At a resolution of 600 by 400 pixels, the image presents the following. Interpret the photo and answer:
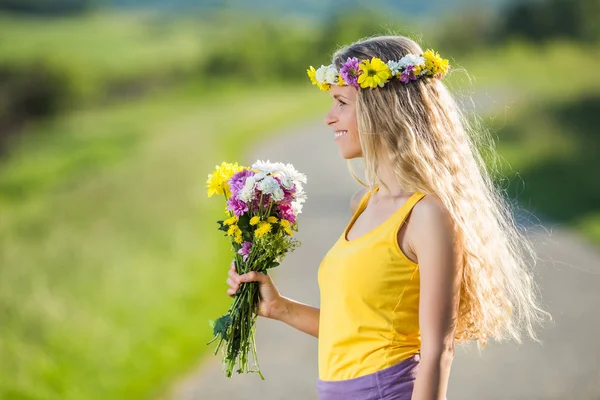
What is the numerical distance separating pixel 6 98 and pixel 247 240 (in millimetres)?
17443

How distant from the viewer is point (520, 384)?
20.0ft

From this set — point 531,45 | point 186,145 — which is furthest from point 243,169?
point 531,45

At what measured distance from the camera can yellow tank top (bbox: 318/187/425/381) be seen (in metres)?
2.76

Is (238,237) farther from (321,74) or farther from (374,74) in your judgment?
(374,74)


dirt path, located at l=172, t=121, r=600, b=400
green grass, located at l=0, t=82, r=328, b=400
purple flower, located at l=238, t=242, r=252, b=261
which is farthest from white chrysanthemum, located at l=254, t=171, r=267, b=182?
green grass, located at l=0, t=82, r=328, b=400

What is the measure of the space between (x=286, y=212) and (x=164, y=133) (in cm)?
1537

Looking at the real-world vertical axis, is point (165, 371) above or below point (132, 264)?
below

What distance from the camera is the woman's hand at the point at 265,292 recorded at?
323cm

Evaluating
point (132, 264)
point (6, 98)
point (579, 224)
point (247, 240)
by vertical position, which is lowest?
point (247, 240)

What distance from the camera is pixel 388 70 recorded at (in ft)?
9.56

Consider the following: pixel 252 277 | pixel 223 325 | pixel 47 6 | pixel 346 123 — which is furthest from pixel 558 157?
pixel 346 123

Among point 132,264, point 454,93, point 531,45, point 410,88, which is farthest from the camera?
point 531,45

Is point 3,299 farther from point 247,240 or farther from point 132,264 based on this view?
point 247,240

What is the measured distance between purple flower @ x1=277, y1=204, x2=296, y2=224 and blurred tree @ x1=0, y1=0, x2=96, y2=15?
2038 centimetres
